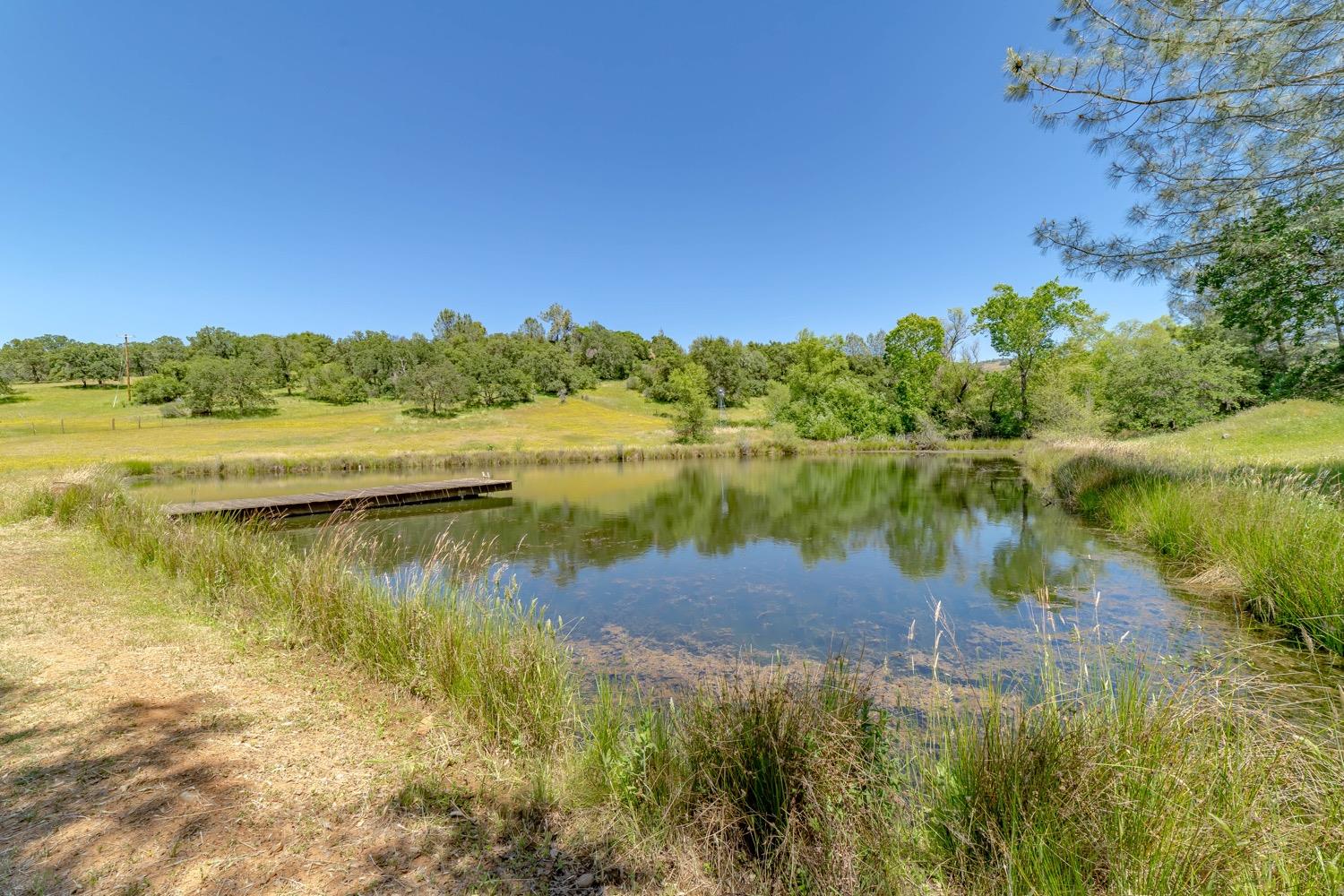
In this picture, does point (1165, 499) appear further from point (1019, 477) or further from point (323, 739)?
point (1019, 477)

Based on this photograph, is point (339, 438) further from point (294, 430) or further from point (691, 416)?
point (691, 416)

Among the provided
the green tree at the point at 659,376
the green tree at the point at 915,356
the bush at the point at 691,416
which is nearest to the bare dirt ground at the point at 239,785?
the bush at the point at 691,416

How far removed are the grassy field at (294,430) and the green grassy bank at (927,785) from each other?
27698 mm

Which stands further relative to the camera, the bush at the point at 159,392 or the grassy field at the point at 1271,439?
the bush at the point at 159,392

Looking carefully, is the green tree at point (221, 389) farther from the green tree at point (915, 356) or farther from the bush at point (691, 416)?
the green tree at point (915, 356)

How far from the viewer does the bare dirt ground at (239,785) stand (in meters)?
2.25

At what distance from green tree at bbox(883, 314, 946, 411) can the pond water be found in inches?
1012

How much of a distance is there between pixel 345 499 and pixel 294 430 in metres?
31.9

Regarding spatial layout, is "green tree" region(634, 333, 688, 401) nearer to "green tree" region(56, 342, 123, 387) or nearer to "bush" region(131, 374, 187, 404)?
"bush" region(131, 374, 187, 404)

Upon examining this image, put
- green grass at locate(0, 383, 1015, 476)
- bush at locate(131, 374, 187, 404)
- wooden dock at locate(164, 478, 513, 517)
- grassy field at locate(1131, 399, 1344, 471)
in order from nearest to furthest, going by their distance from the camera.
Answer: grassy field at locate(1131, 399, 1344, 471), wooden dock at locate(164, 478, 513, 517), green grass at locate(0, 383, 1015, 476), bush at locate(131, 374, 187, 404)

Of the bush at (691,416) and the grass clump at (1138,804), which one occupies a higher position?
the bush at (691,416)

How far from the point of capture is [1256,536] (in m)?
6.03

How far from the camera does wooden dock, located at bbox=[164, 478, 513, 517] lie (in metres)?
14.3

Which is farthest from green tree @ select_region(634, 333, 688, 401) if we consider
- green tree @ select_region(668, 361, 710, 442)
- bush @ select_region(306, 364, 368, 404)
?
bush @ select_region(306, 364, 368, 404)
